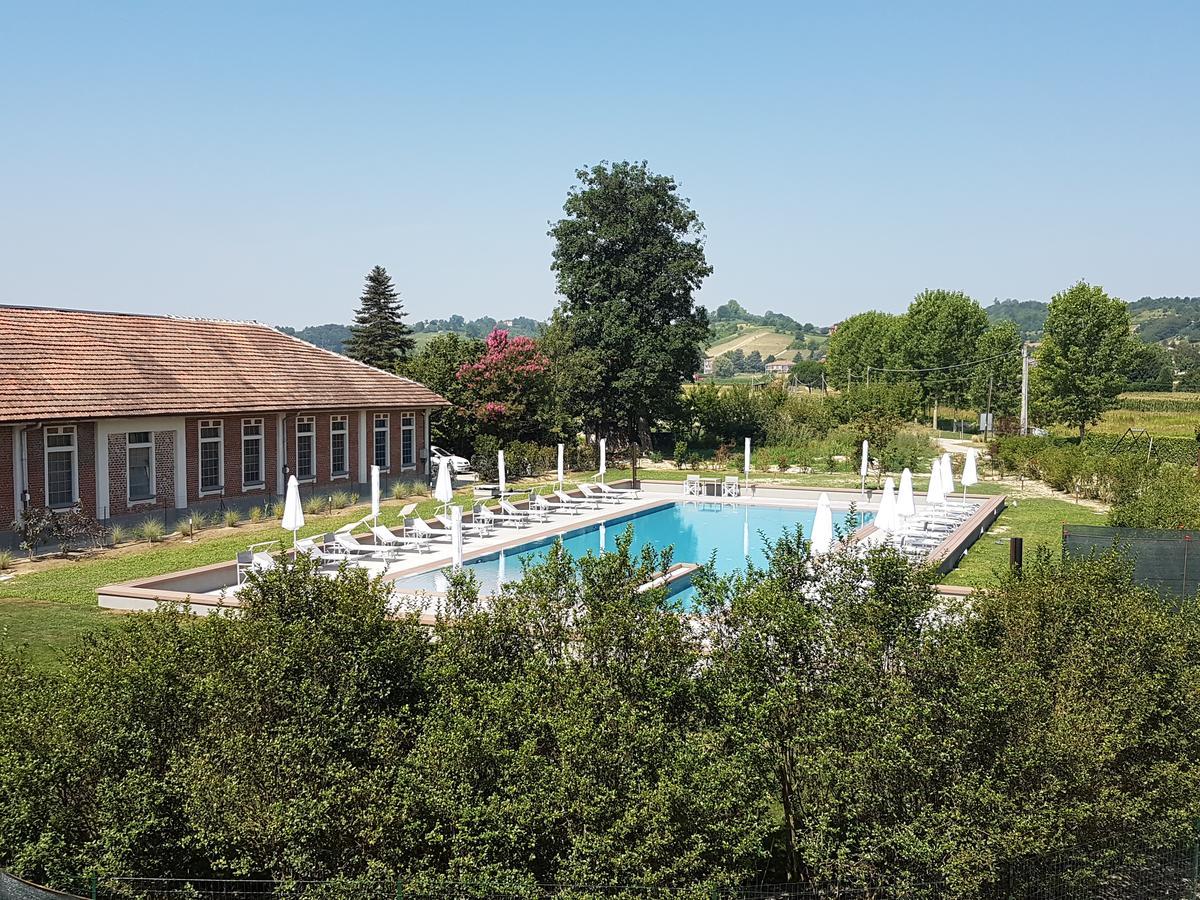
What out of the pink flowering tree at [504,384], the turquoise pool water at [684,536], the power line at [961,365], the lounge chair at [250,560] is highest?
the power line at [961,365]

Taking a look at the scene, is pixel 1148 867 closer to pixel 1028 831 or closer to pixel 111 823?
pixel 1028 831

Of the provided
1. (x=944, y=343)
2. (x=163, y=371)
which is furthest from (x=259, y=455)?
(x=944, y=343)

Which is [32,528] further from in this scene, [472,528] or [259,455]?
[472,528]

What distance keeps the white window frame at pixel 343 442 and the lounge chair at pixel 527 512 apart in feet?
21.5

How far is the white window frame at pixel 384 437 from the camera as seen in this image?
30438mm

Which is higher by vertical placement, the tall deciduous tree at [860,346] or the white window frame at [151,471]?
the tall deciduous tree at [860,346]

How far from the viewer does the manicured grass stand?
1833 centimetres

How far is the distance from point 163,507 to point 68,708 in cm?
1760

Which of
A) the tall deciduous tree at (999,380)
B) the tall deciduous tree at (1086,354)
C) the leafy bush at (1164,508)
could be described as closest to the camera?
the leafy bush at (1164,508)

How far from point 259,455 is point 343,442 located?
3338 millimetres

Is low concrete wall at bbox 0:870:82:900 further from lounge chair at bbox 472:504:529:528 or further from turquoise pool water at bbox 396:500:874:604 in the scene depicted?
lounge chair at bbox 472:504:529:528

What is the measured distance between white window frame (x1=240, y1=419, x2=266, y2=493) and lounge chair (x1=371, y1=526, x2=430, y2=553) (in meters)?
6.75

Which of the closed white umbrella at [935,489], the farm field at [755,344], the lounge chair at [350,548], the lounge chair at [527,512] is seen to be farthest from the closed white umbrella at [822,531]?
the farm field at [755,344]

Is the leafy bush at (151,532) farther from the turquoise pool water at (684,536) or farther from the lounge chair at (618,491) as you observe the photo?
the lounge chair at (618,491)
